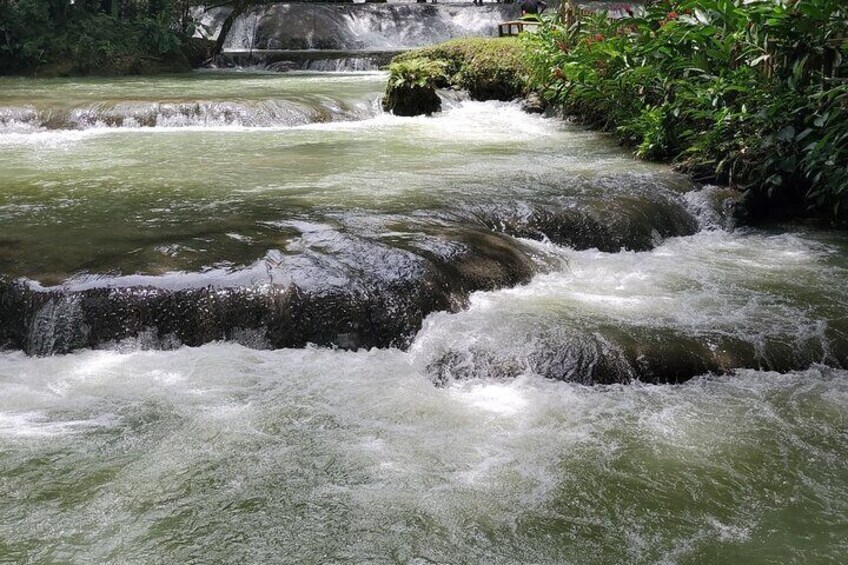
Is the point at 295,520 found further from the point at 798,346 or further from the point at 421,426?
the point at 798,346

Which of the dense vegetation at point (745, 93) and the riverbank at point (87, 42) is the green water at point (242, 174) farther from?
the riverbank at point (87, 42)

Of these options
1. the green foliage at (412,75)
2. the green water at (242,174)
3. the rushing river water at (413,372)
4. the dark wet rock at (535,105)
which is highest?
the green foliage at (412,75)

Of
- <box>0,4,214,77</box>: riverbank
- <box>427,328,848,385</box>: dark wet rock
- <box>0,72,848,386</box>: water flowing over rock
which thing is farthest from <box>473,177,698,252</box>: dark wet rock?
<box>0,4,214,77</box>: riverbank

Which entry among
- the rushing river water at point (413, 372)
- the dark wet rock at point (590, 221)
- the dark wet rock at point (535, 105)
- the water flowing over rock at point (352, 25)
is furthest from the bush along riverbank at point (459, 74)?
the water flowing over rock at point (352, 25)

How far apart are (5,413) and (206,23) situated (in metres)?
21.6

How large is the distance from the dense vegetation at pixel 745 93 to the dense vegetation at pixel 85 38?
13088 mm

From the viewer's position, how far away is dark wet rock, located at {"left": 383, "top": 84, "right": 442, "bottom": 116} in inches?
452

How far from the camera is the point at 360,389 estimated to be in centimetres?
370

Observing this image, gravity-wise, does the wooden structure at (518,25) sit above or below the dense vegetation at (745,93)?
above

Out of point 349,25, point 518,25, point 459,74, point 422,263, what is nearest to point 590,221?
point 422,263

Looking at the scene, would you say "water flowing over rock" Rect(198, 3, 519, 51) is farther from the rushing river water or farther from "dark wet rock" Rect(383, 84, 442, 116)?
the rushing river water

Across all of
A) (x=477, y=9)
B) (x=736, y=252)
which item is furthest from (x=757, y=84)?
(x=477, y=9)

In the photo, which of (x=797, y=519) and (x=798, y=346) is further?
(x=798, y=346)

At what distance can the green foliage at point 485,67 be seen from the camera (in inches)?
489
